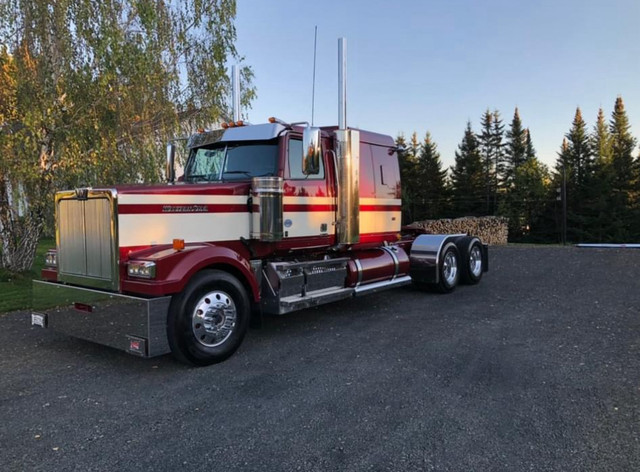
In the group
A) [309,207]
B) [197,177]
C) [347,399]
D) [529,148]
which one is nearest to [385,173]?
[309,207]

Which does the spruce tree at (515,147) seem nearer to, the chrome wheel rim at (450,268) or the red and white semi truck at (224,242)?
the chrome wheel rim at (450,268)

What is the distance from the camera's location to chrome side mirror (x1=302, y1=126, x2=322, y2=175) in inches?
229

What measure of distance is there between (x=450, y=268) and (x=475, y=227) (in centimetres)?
1432

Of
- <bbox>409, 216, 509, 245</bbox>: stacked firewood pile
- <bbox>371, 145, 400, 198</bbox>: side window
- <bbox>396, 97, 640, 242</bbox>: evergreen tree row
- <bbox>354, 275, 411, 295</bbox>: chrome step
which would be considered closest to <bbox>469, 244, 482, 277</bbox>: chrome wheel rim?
<bbox>354, 275, 411, 295</bbox>: chrome step

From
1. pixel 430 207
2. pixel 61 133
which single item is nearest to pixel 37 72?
pixel 61 133

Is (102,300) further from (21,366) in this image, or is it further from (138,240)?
(21,366)

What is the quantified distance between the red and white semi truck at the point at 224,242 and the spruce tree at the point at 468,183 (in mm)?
42397

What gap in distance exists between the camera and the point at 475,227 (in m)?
23.1

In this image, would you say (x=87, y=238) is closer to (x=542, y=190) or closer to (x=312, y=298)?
(x=312, y=298)

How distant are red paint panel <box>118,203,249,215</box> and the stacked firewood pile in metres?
17.1

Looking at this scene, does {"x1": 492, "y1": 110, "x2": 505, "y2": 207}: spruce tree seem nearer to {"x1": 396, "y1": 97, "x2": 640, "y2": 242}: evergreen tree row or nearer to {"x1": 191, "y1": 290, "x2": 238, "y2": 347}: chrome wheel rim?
{"x1": 396, "y1": 97, "x2": 640, "y2": 242}: evergreen tree row

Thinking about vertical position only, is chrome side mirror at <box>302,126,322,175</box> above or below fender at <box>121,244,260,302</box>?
above

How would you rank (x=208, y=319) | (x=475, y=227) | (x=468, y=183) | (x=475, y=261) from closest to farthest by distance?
(x=208, y=319), (x=475, y=261), (x=475, y=227), (x=468, y=183)

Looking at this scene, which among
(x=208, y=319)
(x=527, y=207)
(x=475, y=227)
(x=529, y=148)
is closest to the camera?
(x=208, y=319)
